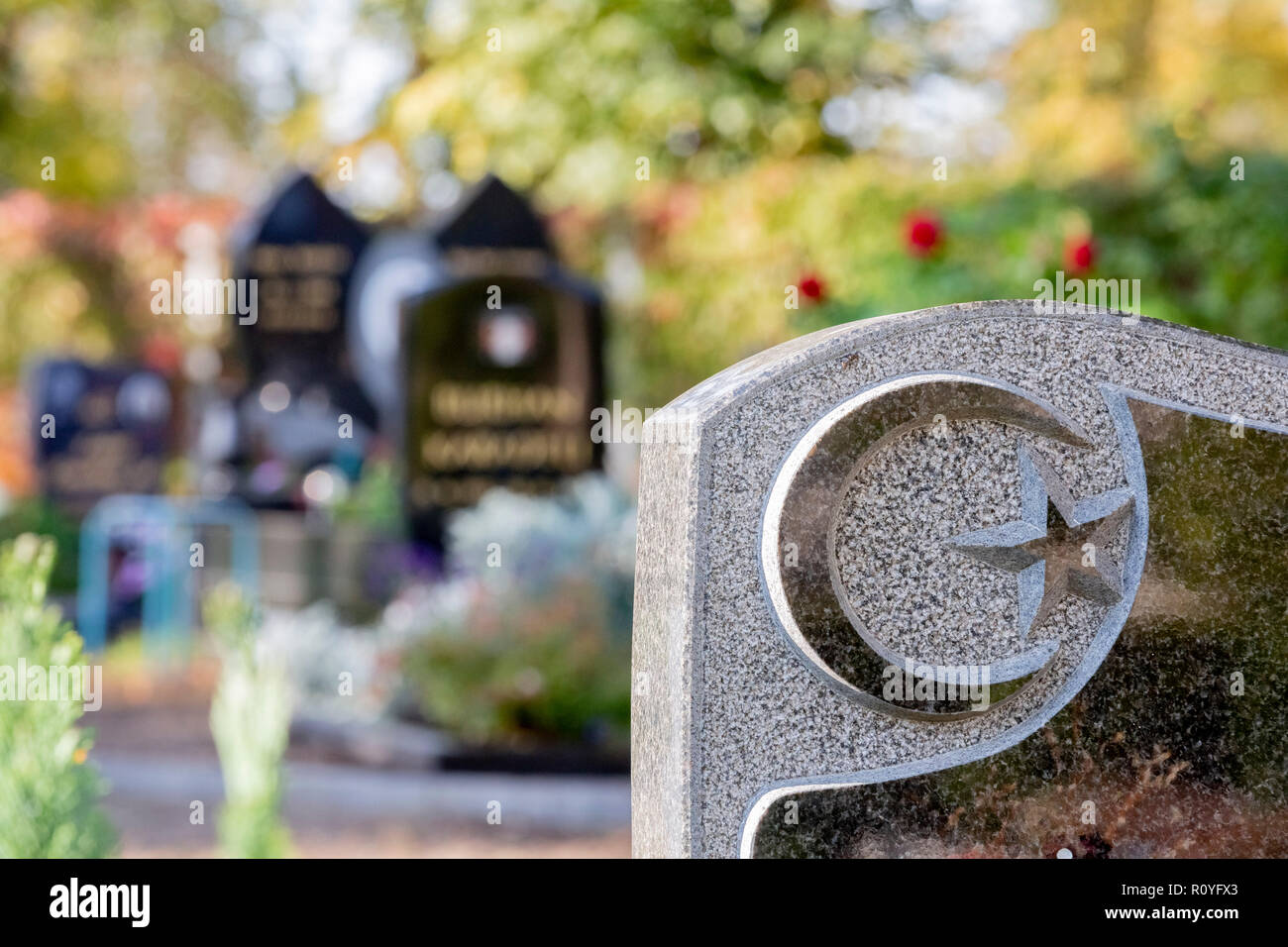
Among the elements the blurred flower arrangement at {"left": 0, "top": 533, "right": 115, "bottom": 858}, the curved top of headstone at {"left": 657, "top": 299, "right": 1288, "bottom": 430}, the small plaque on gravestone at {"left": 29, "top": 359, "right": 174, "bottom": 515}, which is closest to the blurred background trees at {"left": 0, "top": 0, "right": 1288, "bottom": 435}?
the small plaque on gravestone at {"left": 29, "top": 359, "right": 174, "bottom": 515}

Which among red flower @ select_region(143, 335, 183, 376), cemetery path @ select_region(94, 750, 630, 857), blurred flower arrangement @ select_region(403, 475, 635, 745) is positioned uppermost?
red flower @ select_region(143, 335, 183, 376)

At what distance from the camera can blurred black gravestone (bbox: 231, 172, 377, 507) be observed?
10.4m

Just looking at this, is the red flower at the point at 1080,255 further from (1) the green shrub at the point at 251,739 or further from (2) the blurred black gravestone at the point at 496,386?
(1) the green shrub at the point at 251,739

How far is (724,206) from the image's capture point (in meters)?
12.4

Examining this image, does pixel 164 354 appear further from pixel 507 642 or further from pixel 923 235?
pixel 923 235

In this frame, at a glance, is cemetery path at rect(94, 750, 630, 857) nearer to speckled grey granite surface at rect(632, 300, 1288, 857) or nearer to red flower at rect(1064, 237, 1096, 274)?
speckled grey granite surface at rect(632, 300, 1288, 857)

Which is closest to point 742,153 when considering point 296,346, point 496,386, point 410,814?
point 296,346

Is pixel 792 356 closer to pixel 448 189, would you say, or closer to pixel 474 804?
pixel 474 804

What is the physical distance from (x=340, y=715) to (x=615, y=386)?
7.29 m

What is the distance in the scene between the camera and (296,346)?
10.6 metres

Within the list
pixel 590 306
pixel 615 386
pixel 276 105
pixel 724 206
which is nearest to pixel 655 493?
pixel 590 306

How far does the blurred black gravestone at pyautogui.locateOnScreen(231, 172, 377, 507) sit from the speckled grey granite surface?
7688 millimetres

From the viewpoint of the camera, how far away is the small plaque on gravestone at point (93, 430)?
11250mm

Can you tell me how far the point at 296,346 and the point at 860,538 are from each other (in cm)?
853
